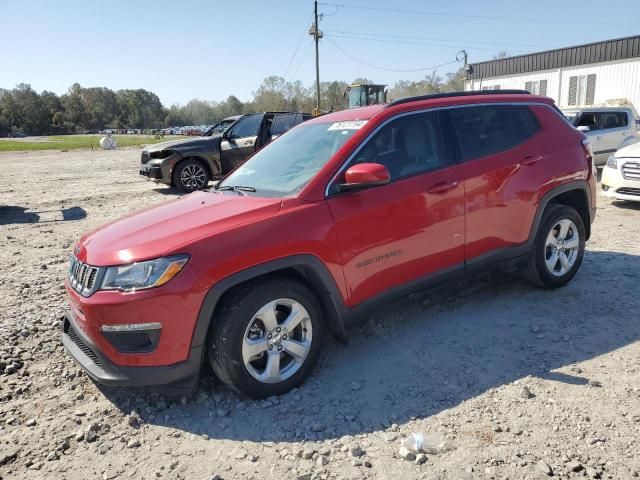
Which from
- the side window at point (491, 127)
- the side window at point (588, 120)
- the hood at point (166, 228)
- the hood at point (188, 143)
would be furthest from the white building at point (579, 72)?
the hood at point (166, 228)

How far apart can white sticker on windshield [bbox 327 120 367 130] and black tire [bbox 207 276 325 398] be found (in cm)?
129

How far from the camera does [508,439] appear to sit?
2543 mm

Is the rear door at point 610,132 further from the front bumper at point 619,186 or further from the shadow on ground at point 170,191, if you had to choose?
the shadow on ground at point 170,191

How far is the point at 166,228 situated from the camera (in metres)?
3.01

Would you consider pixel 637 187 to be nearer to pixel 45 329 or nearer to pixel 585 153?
pixel 585 153

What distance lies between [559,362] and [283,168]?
95.5 inches

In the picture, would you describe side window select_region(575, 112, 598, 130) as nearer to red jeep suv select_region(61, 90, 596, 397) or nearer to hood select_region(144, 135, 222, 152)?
red jeep suv select_region(61, 90, 596, 397)

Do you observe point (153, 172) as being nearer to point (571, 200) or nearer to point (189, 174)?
point (189, 174)

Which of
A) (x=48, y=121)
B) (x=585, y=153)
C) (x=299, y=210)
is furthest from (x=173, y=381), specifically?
(x=48, y=121)

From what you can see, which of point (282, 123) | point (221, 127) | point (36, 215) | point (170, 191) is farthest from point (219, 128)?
point (36, 215)

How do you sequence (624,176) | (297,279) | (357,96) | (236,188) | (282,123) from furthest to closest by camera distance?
(357,96) < (282,123) < (624,176) < (236,188) < (297,279)

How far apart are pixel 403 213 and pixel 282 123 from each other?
9010 millimetres

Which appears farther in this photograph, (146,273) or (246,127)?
(246,127)

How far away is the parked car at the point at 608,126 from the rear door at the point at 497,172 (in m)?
8.98
